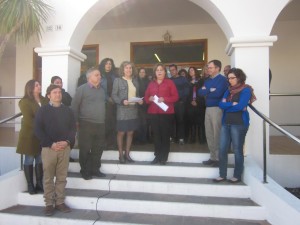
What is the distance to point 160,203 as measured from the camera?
372 cm

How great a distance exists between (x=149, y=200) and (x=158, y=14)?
5.29 m

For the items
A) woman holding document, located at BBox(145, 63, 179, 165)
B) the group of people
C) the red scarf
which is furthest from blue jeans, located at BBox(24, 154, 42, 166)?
the red scarf

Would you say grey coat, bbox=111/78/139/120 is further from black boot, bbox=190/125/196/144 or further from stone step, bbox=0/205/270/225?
black boot, bbox=190/125/196/144

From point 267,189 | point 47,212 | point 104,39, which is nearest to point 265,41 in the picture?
point 267,189

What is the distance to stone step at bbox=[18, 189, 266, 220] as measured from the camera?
11.7 feet

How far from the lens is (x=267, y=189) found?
3.49 m

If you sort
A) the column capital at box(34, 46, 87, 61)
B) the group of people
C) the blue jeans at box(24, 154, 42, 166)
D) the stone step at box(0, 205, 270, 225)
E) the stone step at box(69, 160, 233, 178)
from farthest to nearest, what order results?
the column capital at box(34, 46, 87, 61), the stone step at box(69, 160, 233, 178), the blue jeans at box(24, 154, 42, 166), the group of people, the stone step at box(0, 205, 270, 225)

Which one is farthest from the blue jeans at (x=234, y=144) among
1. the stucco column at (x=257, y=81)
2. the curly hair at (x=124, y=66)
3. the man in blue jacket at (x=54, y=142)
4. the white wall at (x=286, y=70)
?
the white wall at (x=286, y=70)

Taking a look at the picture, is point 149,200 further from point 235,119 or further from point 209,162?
point 235,119

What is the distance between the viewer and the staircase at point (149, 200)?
3.55 m

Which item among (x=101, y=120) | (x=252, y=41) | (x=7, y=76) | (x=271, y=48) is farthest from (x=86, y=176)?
(x=7, y=76)

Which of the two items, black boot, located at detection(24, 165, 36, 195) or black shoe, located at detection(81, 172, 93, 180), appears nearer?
black boot, located at detection(24, 165, 36, 195)

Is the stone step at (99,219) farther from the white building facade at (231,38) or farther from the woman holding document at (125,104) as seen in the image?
the white building facade at (231,38)

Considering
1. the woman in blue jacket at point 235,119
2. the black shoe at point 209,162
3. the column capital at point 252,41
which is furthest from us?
the column capital at point 252,41
